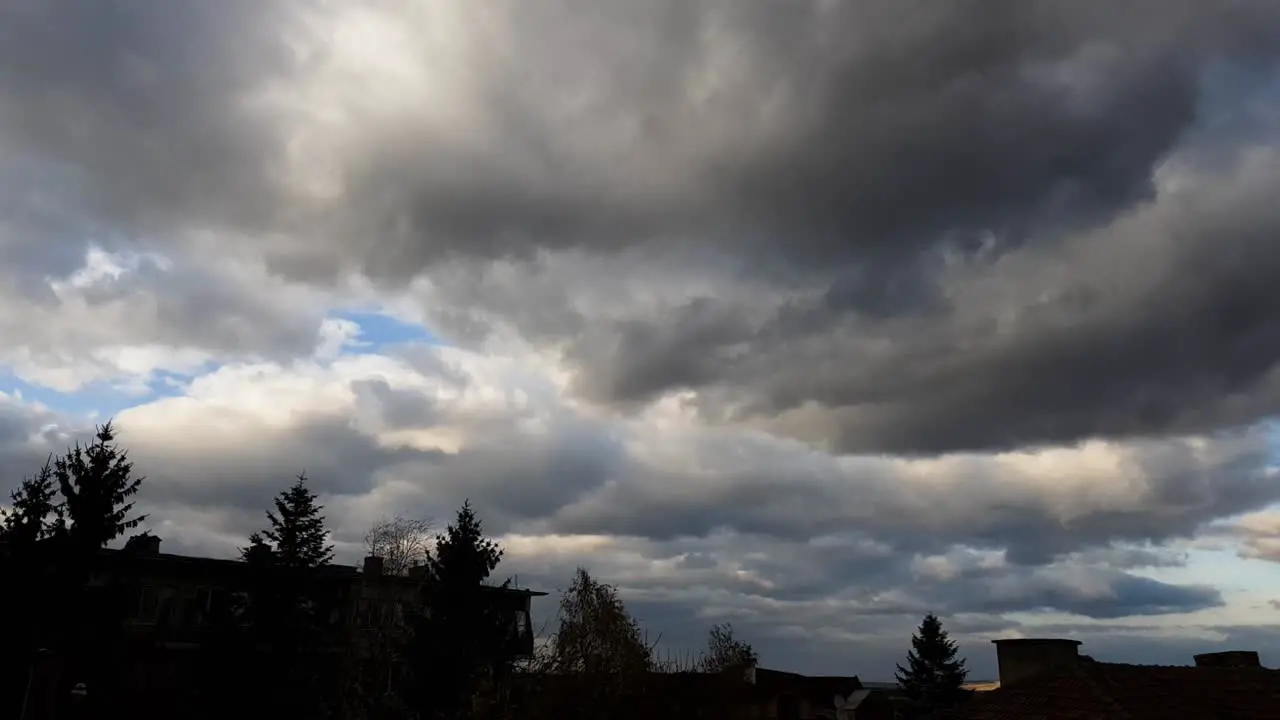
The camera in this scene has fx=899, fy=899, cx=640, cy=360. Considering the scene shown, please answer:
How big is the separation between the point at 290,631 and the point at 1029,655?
1259 inches

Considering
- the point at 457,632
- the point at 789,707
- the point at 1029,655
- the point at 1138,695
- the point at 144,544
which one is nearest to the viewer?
the point at 1138,695

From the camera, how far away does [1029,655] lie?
3462 centimetres

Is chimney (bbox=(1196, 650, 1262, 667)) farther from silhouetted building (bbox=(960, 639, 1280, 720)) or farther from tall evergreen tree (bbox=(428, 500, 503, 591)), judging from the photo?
tall evergreen tree (bbox=(428, 500, 503, 591))

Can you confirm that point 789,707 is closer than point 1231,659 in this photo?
No

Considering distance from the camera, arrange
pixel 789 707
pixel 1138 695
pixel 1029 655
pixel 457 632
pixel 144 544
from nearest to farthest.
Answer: pixel 1138 695
pixel 1029 655
pixel 457 632
pixel 144 544
pixel 789 707

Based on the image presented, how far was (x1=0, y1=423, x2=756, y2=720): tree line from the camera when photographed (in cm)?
3762

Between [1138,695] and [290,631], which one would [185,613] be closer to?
[290,631]

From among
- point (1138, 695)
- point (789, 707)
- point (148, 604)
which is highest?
point (148, 604)

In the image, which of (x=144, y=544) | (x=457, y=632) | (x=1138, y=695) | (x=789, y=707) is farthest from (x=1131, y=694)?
(x=144, y=544)

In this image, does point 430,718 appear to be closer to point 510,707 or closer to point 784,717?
point 510,707

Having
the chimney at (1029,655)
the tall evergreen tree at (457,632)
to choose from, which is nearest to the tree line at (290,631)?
the tall evergreen tree at (457,632)

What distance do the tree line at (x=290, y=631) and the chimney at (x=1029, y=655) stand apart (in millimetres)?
14791

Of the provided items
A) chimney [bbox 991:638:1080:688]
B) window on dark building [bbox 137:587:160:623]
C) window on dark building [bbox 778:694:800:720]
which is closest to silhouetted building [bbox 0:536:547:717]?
window on dark building [bbox 137:587:160:623]

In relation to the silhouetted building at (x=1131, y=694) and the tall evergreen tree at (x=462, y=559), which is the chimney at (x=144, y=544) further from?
the silhouetted building at (x=1131, y=694)
